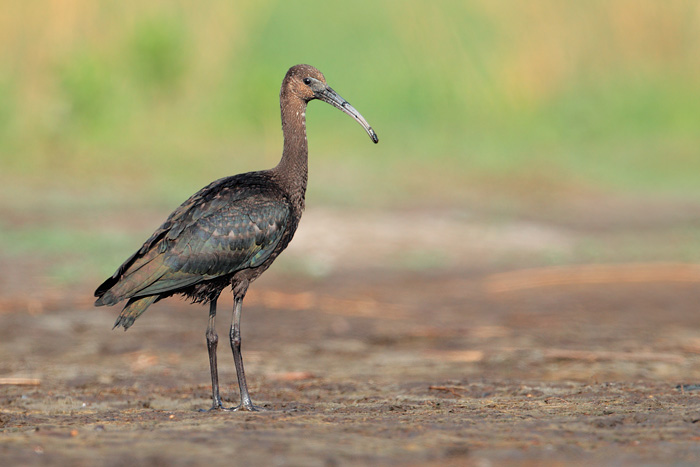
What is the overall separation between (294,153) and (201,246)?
1.06 metres

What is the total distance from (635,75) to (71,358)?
18.8 metres

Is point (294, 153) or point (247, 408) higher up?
point (294, 153)

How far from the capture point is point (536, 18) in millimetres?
25375

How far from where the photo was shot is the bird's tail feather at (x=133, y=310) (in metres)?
7.09

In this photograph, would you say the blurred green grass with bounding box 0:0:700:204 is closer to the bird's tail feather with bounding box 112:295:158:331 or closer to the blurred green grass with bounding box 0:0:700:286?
the blurred green grass with bounding box 0:0:700:286

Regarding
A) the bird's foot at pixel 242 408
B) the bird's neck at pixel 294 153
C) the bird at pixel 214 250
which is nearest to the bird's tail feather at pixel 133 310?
the bird at pixel 214 250

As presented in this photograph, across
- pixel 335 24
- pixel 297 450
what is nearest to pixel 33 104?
pixel 335 24

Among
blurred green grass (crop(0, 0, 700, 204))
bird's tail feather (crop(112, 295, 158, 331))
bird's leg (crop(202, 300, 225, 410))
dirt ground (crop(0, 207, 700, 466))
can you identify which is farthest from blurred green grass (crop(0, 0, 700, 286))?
bird's tail feather (crop(112, 295, 158, 331))

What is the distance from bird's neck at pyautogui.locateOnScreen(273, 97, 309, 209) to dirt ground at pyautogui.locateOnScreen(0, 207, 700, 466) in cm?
136

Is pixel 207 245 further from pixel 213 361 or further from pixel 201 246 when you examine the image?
pixel 213 361

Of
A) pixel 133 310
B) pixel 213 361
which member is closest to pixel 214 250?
pixel 133 310

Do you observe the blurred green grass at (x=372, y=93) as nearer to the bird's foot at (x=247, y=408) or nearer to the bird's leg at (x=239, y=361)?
the bird's leg at (x=239, y=361)

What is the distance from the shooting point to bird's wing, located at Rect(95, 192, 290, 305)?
7.18 metres

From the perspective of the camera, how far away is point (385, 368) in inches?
352
